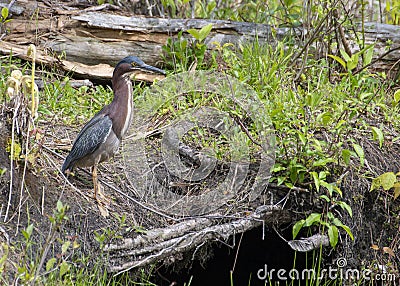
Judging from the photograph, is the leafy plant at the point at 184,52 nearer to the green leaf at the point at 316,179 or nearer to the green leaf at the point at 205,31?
the green leaf at the point at 205,31

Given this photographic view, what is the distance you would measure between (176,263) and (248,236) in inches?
25.5

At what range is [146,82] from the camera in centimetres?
577

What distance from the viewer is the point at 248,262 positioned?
492 centimetres

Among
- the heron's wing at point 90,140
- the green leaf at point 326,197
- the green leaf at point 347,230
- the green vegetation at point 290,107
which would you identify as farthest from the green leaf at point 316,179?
the heron's wing at point 90,140

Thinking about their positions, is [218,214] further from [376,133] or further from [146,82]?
[146,82]

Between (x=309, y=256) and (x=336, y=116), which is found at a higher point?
(x=336, y=116)

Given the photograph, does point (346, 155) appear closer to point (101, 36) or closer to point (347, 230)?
point (347, 230)

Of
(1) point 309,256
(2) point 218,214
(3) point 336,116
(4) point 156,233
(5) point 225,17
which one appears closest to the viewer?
(4) point 156,233

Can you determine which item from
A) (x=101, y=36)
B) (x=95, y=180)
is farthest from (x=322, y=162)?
(x=101, y=36)

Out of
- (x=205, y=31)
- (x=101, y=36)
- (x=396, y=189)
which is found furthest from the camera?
(x=101, y=36)

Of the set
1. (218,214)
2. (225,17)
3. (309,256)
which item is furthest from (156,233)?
(225,17)

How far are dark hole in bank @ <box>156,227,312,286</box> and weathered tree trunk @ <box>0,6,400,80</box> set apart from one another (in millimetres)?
1887

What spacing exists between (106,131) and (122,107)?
21 cm

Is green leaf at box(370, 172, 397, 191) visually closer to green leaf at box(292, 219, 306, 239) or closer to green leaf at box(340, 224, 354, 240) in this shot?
green leaf at box(340, 224, 354, 240)
